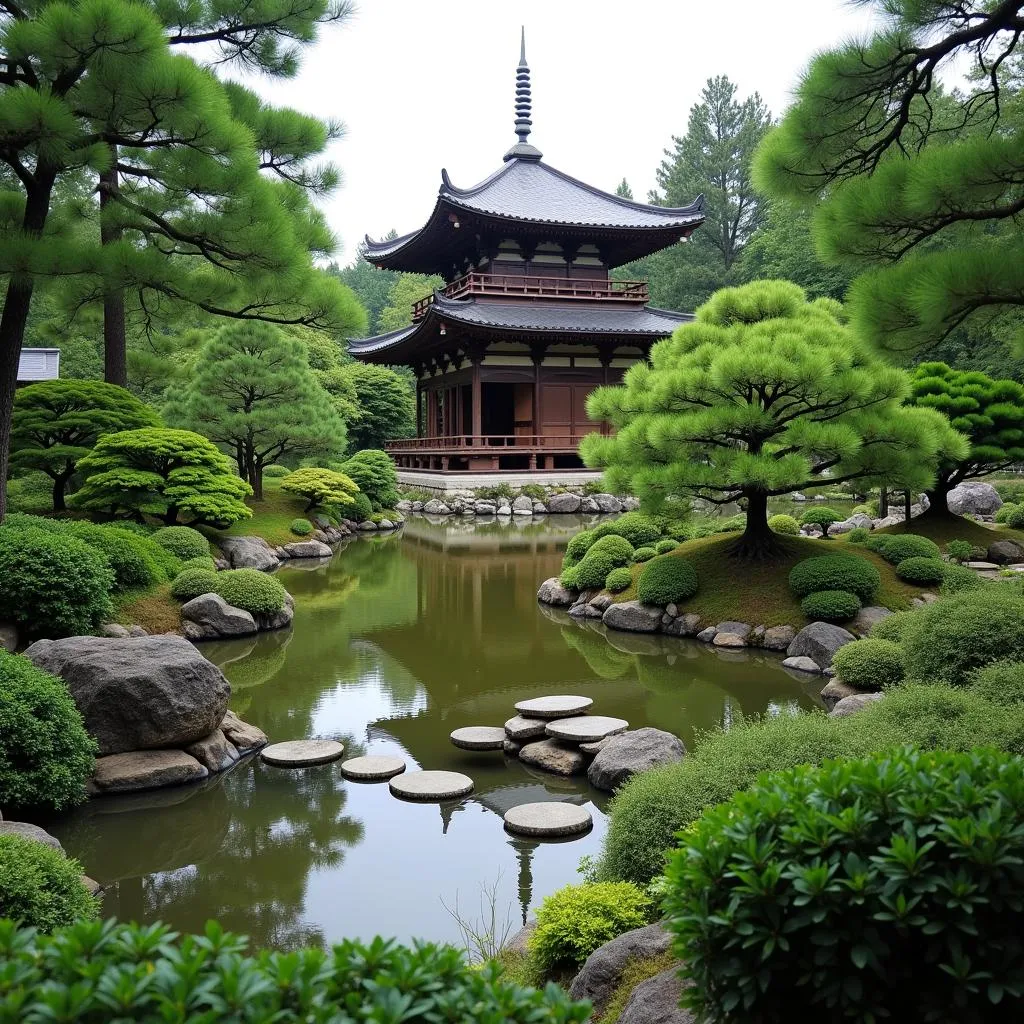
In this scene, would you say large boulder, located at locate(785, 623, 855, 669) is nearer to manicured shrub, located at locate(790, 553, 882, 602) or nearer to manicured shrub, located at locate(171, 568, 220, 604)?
manicured shrub, located at locate(790, 553, 882, 602)

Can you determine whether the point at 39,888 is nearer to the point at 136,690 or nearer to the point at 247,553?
the point at 136,690

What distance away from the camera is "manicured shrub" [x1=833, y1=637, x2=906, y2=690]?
7391mm

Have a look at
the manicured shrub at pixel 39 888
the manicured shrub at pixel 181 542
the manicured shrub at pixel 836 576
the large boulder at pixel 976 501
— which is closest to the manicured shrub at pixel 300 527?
the manicured shrub at pixel 181 542

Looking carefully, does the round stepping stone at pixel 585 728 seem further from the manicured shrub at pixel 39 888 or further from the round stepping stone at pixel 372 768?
the manicured shrub at pixel 39 888

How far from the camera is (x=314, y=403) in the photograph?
763 inches

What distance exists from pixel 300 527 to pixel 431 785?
13.2 meters

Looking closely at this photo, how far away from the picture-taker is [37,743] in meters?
5.27

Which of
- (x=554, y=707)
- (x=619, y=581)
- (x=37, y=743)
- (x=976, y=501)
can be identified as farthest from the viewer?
(x=976, y=501)

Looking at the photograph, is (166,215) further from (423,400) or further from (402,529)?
(423,400)

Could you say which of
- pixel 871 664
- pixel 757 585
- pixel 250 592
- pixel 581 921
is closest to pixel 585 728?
pixel 871 664

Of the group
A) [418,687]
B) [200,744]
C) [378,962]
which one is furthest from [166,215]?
[378,962]

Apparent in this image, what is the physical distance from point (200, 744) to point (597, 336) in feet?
73.1

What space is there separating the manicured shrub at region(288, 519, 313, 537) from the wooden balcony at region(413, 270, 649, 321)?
1060cm

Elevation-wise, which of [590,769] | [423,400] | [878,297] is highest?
[423,400]
